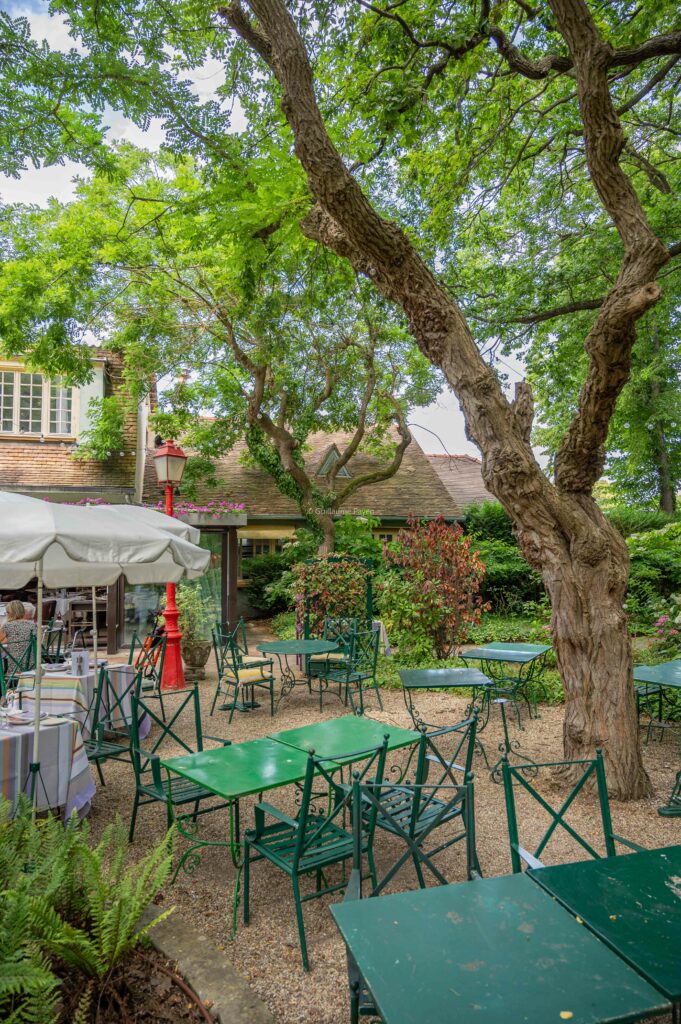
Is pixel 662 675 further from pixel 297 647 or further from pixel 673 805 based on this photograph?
pixel 297 647

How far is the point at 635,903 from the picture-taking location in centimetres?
225

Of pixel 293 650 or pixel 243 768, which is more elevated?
pixel 243 768

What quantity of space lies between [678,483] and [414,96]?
21088 millimetres

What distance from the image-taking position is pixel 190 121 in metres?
6.50

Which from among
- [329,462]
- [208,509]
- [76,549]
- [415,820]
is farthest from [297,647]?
[329,462]

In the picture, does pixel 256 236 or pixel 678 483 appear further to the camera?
pixel 678 483

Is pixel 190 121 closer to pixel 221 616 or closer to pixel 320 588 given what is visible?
pixel 320 588

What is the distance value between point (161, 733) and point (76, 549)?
3.69 metres

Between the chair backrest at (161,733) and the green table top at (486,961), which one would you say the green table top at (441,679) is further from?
the green table top at (486,961)

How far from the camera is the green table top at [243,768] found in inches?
149

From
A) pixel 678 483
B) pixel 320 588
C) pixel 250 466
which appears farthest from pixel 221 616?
pixel 678 483

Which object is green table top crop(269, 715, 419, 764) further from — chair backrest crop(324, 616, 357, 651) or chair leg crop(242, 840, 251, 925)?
chair backrest crop(324, 616, 357, 651)

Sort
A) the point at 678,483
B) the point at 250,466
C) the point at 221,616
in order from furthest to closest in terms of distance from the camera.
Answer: the point at 678,483, the point at 250,466, the point at 221,616

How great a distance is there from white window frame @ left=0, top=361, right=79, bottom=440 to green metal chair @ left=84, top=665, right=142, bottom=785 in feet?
31.2
